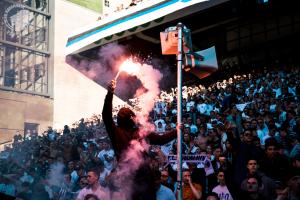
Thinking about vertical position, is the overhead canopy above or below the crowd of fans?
above

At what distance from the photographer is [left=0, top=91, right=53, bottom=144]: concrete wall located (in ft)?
69.8

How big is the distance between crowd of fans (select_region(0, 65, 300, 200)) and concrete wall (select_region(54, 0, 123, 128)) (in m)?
8.17

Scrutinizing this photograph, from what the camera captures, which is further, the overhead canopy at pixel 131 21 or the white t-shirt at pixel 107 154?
the overhead canopy at pixel 131 21

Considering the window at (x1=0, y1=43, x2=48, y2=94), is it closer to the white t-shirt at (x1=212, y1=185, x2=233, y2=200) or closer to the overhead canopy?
the overhead canopy

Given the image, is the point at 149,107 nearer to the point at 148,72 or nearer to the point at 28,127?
the point at 148,72

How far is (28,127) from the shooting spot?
21609 millimetres

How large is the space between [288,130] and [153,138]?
13.6ft

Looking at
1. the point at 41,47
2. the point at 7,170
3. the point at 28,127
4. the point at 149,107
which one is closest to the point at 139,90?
the point at 149,107

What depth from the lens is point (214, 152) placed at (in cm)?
711

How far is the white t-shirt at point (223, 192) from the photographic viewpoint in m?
6.12

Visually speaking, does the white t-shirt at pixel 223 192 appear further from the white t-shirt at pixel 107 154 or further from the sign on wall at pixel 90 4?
the sign on wall at pixel 90 4

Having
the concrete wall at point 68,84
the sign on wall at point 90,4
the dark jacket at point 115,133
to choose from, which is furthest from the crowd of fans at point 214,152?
the sign on wall at point 90,4

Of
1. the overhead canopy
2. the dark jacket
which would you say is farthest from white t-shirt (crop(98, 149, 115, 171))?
the overhead canopy

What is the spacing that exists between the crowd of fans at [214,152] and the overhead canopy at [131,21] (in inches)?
124
